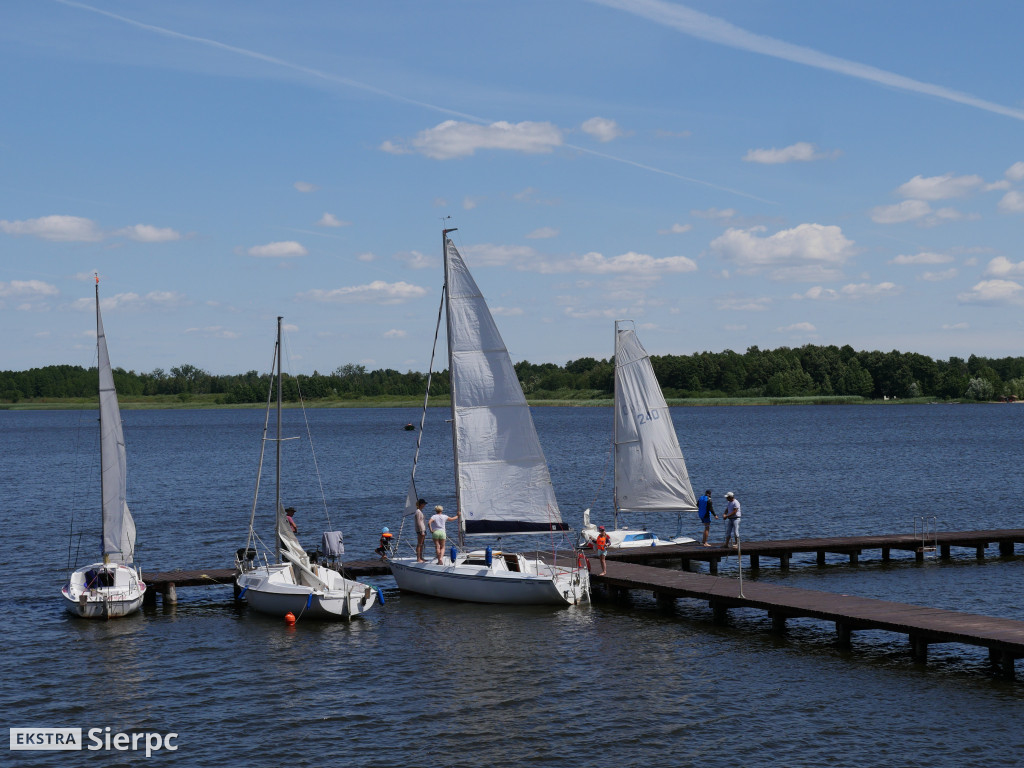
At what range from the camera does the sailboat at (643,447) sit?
38812mm

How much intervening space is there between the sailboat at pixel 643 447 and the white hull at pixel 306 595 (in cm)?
1241

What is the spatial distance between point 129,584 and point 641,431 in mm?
18720

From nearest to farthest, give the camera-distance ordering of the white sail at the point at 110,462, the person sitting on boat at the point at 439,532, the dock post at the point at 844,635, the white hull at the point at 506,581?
the dock post at the point at 844,635 → the white hull at the point at 506,581 → the white sail at the point at 110,462 → the person sitting on boat at the point at 439,532

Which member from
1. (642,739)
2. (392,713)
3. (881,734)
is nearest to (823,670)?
(881,734)

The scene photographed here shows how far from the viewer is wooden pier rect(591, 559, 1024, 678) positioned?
911 inches

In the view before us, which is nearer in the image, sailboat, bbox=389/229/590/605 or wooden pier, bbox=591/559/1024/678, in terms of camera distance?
wooden pier, bbox=591/559/1024/678

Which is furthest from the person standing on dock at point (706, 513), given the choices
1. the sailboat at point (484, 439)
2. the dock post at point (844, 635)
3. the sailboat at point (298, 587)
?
the sailboat at point (298, 587)

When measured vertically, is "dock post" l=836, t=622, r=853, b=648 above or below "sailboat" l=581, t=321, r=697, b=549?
below

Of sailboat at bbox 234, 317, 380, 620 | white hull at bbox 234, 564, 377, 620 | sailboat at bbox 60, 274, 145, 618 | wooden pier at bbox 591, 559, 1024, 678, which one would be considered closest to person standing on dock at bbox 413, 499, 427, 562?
sailboat at bbox 234, 317, 380, 620

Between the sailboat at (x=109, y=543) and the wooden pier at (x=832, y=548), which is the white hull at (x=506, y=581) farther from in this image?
the sailboat at (x=109, y=543)

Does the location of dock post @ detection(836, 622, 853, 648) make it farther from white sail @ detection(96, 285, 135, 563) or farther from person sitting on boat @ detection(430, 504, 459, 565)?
white sail @ detection(96, 285, 135, 563)

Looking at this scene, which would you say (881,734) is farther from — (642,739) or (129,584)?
(129,584)

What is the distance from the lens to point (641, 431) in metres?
39.0

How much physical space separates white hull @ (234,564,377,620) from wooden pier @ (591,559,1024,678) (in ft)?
24.8
